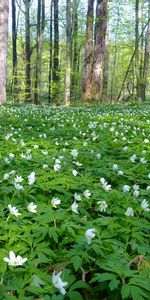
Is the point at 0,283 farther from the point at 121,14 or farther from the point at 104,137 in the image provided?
the point at 121,14

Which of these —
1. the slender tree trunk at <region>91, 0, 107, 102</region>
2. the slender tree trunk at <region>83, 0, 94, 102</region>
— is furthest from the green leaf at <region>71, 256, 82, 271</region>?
the slender tree trunk at <region>83, 0, 94, 102</region>

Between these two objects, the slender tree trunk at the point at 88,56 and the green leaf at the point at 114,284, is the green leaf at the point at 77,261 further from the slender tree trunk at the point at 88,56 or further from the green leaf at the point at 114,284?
the slender tree trunk at the point at 88,56

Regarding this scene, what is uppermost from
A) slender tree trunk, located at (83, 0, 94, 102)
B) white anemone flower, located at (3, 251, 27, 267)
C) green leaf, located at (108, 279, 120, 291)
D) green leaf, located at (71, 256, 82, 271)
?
slender tree trunk, located at (83, 0, 94, 102)

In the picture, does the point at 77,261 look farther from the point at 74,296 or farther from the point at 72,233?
the point at 72,233

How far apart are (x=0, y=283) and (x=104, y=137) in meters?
4.85

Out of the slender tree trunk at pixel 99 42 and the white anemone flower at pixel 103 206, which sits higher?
A: the slender tree trunk at pixel 99 42

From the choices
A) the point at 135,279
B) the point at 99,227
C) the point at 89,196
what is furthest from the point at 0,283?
the point at 89,196

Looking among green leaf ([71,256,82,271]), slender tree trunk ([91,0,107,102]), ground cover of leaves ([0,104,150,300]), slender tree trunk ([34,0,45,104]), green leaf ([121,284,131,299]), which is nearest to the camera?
green leaf ([121,284,131,299])

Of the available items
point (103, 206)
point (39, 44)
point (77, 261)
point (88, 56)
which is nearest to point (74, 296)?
point (77, 261)

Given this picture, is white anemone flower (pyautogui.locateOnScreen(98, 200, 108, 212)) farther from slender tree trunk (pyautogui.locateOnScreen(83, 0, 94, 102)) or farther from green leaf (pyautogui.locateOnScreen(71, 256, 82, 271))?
slender tree trunk (pyautogui.locateOnScreen(83, 0, 94, 102))

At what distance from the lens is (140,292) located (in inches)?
60.9

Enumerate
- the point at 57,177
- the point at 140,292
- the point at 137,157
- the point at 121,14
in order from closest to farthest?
the point at 140,292
the point at 57,177
the point at 137,157
the point at 121,14

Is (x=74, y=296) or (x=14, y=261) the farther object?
(x=14, y=261)

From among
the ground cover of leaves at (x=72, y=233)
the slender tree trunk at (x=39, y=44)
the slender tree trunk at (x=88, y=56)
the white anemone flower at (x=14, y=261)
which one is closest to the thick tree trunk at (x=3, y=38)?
the slender tree trunk at (x=88, y=56)
